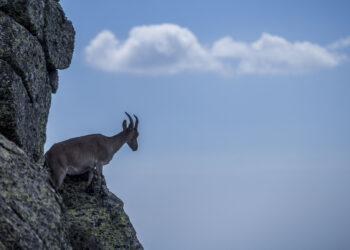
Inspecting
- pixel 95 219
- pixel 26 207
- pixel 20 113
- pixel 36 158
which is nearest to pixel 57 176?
pixel 36 158

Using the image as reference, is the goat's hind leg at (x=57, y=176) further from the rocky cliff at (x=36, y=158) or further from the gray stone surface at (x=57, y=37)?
the gray stone surface at (x=57, y=37)

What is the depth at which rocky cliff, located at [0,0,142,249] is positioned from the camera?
9.46m

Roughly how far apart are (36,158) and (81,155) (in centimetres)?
226

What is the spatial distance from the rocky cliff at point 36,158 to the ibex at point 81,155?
19.7 inches

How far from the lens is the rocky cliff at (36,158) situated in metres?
9.46

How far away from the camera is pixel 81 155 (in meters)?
16.2

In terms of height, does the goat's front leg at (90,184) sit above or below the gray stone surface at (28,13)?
below

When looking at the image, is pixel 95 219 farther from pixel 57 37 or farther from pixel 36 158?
pixel 57 37

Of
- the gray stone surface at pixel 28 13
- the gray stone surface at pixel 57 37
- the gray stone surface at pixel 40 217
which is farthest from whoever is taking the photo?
the gray stone surface at pixel 57 37

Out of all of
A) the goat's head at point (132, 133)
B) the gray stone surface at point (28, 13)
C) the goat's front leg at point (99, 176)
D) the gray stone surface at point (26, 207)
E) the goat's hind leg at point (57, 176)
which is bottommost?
the gray stone surface at point (26, 207)

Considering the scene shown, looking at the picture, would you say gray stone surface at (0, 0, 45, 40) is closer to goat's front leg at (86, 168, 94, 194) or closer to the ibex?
the ibex

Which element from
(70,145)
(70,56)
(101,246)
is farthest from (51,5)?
(101,246)

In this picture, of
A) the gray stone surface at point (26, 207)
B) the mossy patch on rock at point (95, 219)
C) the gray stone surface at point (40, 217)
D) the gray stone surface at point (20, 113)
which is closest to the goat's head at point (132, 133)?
the mossy patch on rock at point (95, 219)

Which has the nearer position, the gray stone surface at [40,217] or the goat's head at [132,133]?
the gray stone surface at [40,217]
